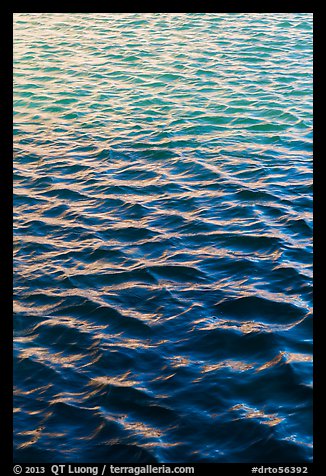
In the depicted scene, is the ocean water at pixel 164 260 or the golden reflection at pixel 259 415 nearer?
the golden reflection at pixel 259 415

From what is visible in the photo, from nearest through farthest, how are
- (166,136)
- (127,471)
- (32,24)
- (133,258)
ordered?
(127,471)
(133,258)
(166,136)
(32,24)

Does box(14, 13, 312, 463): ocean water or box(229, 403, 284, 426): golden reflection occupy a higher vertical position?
box(14, 13, 312, 463): ocean water

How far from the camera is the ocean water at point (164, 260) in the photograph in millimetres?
7855

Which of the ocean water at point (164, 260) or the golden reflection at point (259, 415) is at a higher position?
the ocean water at point (164, 260)

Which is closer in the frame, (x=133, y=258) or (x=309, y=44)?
(x=133, y=258)

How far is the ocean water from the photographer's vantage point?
7.86 m

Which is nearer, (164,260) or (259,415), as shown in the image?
(259,415)

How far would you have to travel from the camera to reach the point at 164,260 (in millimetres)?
10930

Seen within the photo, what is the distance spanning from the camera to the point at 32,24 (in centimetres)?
2569

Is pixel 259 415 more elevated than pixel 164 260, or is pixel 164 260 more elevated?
pixel 164 260
